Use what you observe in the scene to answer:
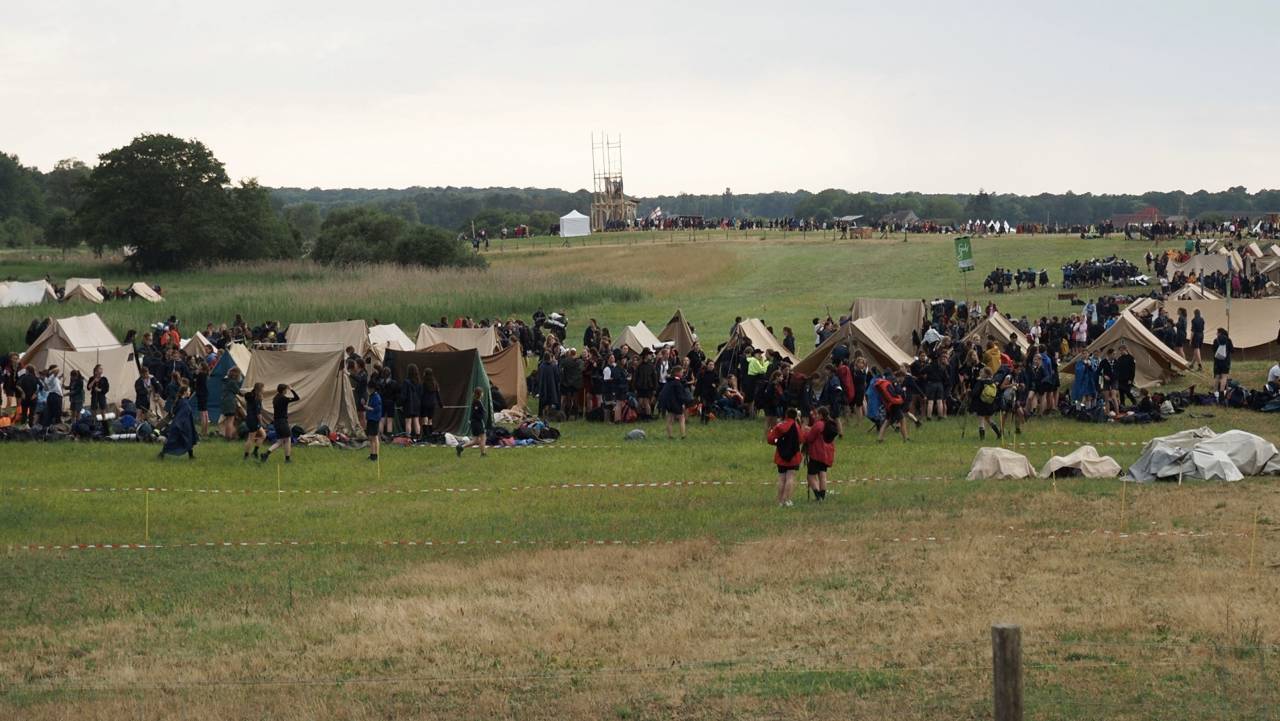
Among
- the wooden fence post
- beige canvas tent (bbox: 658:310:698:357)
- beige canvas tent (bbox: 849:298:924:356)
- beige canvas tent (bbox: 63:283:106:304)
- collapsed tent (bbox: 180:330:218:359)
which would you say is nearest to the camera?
the wooden fence post

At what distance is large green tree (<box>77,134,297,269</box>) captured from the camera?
73312mm

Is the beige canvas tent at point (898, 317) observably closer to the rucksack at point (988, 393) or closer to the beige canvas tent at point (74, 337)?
the rucksack at point (988, 393)

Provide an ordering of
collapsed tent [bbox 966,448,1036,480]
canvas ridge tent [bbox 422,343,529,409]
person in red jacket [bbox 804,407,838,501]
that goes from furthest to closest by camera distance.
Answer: canvas ridge tent [bbox 422,343,529,409] → collapsed tent [bbox 966,448,1036,480] → person in red jacket [bbox 804,407,838,501]

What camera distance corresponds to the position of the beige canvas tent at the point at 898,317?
108 ft

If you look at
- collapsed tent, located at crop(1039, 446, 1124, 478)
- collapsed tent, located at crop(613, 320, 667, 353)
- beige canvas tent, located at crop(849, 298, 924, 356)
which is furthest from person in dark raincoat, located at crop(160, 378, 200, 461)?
beige canvas tent, located at crop(849, 298, 924, 356)

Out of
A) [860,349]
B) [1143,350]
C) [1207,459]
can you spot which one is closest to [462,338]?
[860,349]

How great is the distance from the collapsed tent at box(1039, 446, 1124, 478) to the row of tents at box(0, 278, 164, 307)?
128ft

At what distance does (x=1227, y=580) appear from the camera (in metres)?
12.6

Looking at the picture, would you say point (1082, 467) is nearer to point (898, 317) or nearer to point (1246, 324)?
point (898, 317)

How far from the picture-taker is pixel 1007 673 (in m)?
6.54

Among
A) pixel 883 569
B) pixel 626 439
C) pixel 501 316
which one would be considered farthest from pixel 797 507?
pixel 501 316

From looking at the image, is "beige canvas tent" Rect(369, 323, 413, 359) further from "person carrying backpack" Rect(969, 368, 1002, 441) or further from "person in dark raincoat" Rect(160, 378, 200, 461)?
"person carrying backpack" Rect(969, 368, 1002, 441)

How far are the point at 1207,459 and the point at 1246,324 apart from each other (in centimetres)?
1592

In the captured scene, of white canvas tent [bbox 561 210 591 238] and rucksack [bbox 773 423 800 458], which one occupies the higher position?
white canvas tent [bbox 561 210 591 238]
